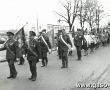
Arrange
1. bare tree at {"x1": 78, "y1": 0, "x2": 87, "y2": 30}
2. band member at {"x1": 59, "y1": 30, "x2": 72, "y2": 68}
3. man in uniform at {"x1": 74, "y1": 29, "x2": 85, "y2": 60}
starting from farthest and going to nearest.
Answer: bare tree at {"x1": 78, "y1": 0, "x2": 87, "y2": 30} → man in uniform at {"x1": 74, "y1": 29, "x2": 85, "y2": 60} → band member at {"x1": 59, "y1": 30, "x2": 72, "y2": 68}

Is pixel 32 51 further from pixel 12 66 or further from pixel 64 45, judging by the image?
pixel 64 45

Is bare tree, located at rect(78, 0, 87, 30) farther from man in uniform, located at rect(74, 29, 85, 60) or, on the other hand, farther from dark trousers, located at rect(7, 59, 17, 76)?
dark trousers, located at rect(7, 59, 17, 76)

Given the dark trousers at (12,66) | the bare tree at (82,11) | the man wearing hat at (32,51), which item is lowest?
the dark trousers at (12,66)

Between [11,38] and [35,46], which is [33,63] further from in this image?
[11,38]

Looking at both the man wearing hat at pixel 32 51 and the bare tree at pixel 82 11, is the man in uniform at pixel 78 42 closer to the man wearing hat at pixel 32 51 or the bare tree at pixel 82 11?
the man wearing hat at pixel 32 51

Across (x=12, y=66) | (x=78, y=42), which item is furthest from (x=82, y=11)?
(x=12, y=66)

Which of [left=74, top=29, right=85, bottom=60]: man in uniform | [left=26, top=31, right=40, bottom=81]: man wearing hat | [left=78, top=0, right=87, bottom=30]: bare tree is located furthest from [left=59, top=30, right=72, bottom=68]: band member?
[left=78, top=0, right=87, bottom=30]: bare tree

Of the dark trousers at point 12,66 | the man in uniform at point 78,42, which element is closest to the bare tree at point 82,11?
the man in uniform at point 78,42

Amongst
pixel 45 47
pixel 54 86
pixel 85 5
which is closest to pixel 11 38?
pixel 54 86

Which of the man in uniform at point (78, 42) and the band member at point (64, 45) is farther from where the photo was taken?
the man in uniform at point (78, 42)

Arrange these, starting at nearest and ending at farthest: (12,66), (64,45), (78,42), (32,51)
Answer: (32,51) → (12,66) → (64,45) → (78,42)

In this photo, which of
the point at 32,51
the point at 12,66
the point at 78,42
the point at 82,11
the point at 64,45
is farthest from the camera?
the point at 82,11

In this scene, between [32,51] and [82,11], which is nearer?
[32,51]

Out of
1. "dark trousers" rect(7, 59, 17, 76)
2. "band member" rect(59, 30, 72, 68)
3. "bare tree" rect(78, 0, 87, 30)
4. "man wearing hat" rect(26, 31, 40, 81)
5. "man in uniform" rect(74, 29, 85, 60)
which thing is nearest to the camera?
"man wearing hat" rect(26, 31, 40, 81)
